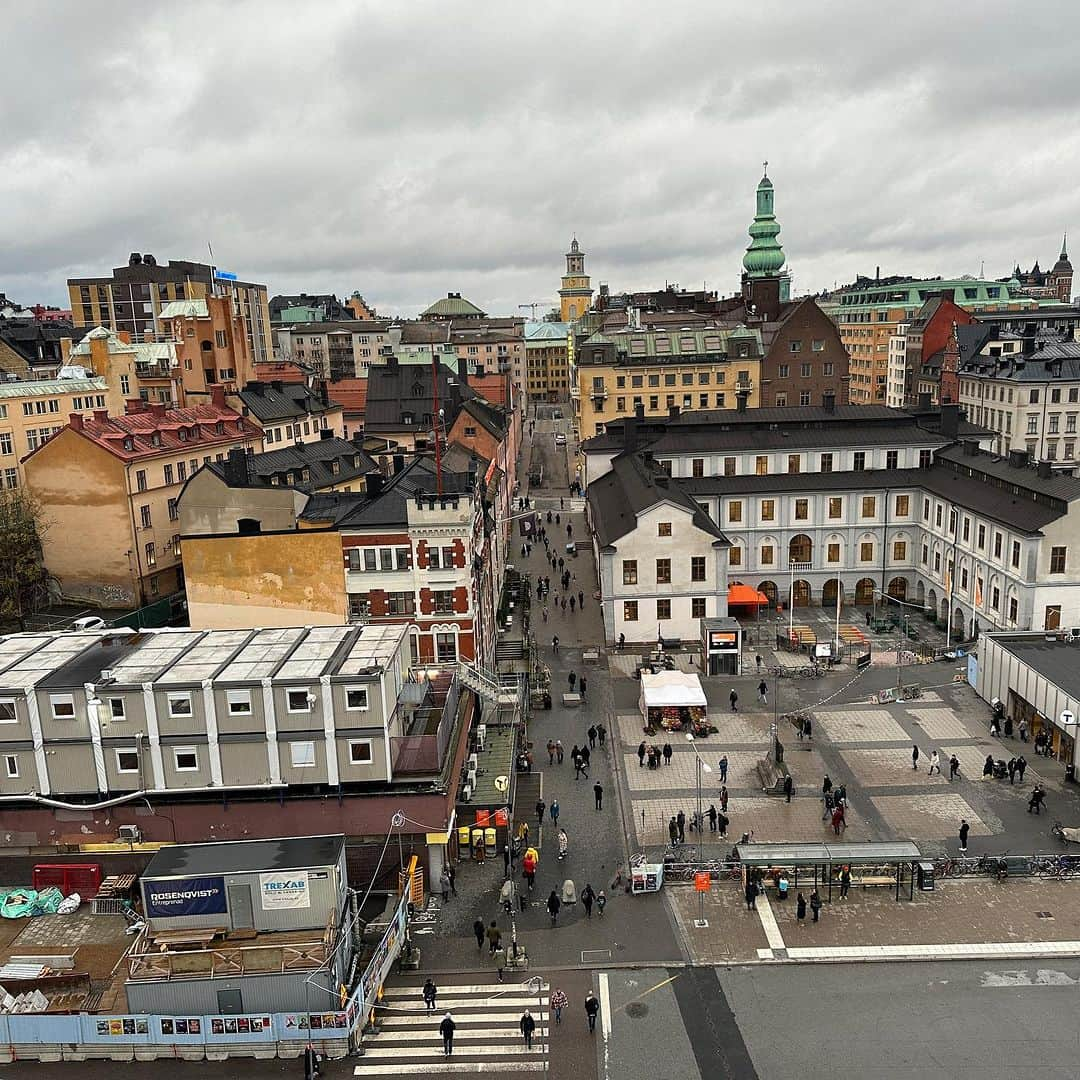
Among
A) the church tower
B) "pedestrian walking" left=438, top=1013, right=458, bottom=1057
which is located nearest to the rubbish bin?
"pedestrian walking" left=438, top=1013, right=458, bottom=1057

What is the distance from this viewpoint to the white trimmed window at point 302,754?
117 ft

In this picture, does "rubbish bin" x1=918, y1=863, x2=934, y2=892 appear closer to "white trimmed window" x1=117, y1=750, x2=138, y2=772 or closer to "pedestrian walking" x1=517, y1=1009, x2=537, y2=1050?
"pedestrian walking" x1=517, y1=1009, x2=537, y2=1050

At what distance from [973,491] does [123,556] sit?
57.7m

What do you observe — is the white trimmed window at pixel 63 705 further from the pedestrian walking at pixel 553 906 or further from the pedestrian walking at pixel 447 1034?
the pedestrian walking at pixel 553 906

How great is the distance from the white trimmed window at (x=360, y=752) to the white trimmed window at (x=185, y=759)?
5.71 meters

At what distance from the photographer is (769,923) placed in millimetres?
33812

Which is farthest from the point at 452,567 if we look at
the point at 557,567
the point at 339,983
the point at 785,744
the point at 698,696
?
the point at 557,567

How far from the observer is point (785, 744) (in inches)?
1887

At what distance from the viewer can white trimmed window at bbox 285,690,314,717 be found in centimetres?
3547

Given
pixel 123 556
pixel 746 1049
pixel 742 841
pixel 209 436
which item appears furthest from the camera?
pixel 209 436

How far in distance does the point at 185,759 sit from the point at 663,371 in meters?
80.7

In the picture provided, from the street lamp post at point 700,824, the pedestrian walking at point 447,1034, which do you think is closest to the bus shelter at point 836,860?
the street lamp post at point 700,824

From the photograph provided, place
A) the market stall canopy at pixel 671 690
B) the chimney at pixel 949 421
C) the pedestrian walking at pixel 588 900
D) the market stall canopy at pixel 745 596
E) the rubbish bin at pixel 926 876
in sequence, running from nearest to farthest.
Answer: the pedestrian walking at pixel 588 900 → the rubbish bin at pixel 926 876 → the market stall canopy at pixel 671 690 → the market stall canopy at pixel 745 596 → the chimney at pixel 949 421

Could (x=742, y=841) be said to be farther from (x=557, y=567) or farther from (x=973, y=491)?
(x=557, y=567)
